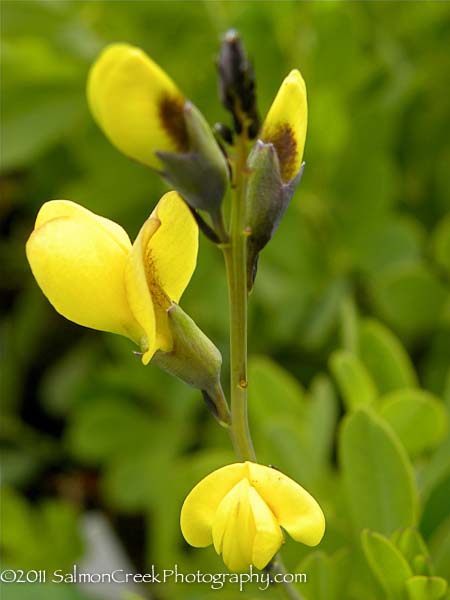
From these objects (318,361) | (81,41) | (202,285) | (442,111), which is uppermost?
(81,41)

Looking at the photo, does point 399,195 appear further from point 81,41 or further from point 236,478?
point 236,478

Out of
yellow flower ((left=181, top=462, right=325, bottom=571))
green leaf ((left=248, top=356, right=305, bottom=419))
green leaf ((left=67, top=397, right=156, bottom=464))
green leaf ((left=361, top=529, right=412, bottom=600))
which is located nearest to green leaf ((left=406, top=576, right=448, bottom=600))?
green leaf ((left=361, top=529, right=412, bottom=600))

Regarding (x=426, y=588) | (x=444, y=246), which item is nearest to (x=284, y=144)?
(x=426, y=588)

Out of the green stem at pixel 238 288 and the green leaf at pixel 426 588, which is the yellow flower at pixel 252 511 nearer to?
the green stem at pixel 238 288

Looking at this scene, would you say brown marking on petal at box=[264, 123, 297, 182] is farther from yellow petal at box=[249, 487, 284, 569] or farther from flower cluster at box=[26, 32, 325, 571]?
yellow petal at box=[249, 487, 284, 569]

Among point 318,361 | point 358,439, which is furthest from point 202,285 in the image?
point 358,439

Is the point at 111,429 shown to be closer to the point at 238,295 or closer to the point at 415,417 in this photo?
the point at 415,417
